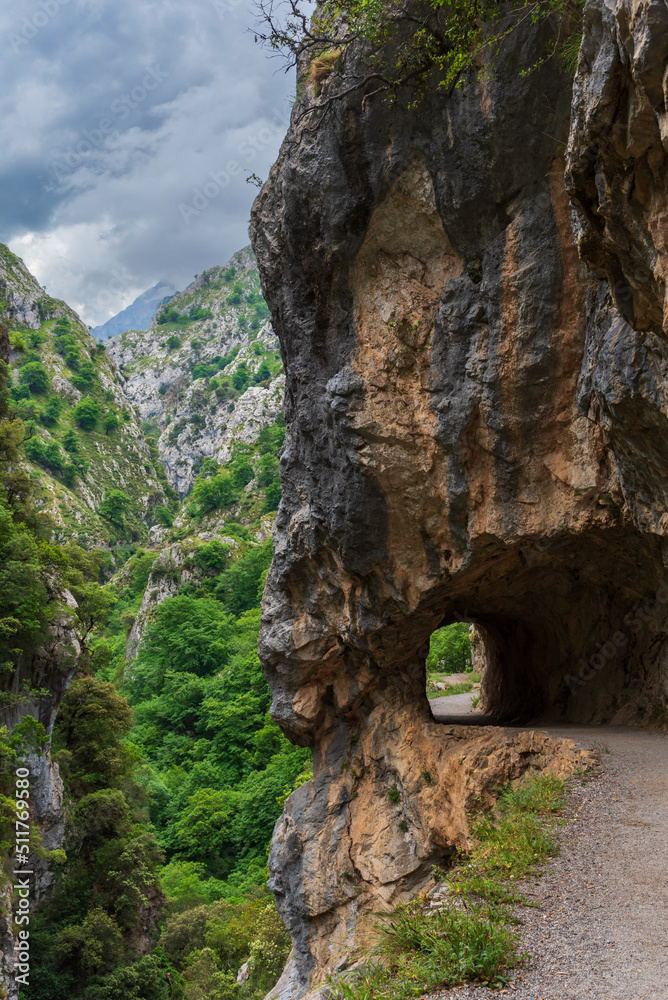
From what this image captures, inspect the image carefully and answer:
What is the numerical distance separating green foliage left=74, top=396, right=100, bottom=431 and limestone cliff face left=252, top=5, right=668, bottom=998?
69409mm

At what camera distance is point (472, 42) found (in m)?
7.97

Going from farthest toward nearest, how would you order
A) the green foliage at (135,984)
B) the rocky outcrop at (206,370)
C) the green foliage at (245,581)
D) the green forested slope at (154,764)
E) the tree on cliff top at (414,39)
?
the rocky outcrop at (206,370) < the green foliage at (245,581) < the green forested slope at (154,764) < the green foliage at (135,984) < the tree on cliff top at (414,39)

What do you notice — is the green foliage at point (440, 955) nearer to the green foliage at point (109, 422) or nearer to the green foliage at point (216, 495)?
the green foliage at point (216, 495)

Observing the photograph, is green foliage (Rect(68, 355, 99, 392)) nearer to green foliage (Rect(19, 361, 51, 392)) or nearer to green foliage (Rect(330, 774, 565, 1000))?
green foliage (Rect(19, 361, 51, 392))

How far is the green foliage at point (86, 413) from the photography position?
75250 millimetres

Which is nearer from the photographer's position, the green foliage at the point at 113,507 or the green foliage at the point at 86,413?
the green foliage at the point at 113,507

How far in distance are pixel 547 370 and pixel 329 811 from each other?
29.2 ft

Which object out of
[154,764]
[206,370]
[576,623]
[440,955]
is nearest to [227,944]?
[154,764]

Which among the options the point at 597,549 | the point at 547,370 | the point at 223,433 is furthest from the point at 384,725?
the point at 223,433

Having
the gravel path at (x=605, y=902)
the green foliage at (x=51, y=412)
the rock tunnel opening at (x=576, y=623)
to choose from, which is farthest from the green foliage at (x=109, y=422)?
the gravel path at (x=605, y=902)

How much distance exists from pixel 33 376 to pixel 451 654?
6191cm

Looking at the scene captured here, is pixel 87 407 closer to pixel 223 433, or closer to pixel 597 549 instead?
pixel 223 433

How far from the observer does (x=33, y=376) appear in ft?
239

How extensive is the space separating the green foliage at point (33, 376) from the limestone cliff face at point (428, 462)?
70194 millimetres
